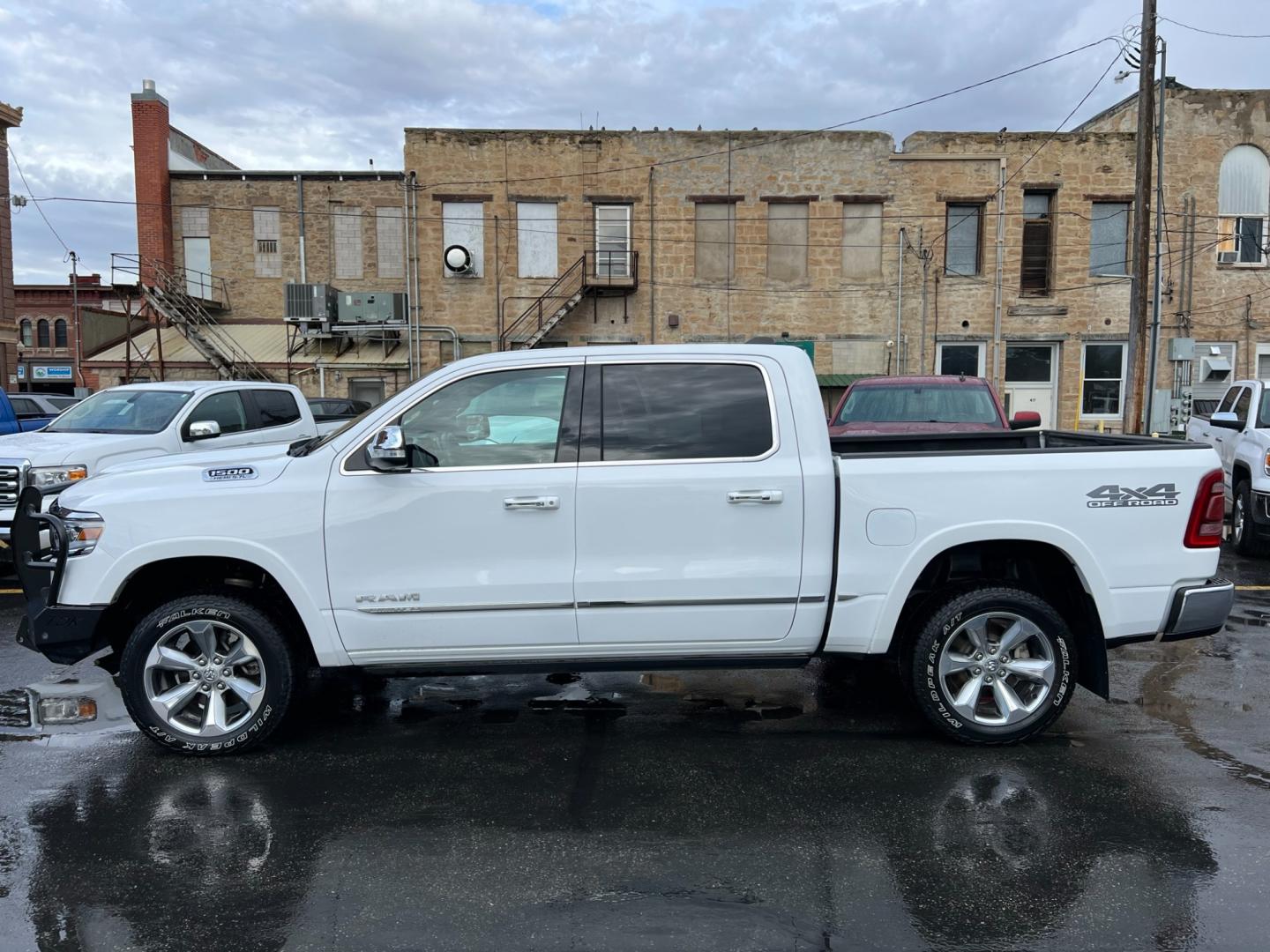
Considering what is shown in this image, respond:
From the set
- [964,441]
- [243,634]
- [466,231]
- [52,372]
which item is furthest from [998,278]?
[52,372]

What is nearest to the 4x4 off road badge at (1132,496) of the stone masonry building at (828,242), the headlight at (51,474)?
the headlight at (51,474)

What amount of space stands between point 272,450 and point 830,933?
3619 millimetres

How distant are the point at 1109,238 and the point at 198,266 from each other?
26.5 meters

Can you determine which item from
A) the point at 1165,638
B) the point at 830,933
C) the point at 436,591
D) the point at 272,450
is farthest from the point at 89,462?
the point at 1165,638

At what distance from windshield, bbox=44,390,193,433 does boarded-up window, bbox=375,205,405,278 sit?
17723 mm

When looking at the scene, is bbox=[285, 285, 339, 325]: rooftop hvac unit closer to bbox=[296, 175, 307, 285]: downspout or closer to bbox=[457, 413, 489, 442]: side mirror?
bbox=[296, 175, 307, 285]: downspout

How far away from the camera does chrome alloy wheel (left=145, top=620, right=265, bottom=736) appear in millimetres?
4418

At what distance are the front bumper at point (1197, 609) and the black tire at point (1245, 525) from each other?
6275mm

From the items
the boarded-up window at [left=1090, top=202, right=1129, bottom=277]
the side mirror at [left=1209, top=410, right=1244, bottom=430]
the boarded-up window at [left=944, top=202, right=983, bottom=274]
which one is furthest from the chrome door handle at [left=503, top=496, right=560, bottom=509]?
the boarded-up window at [left=1090, top=202, right=1129, bottom=277]

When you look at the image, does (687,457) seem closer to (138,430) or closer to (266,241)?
(138,430)

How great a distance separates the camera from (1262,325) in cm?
2589

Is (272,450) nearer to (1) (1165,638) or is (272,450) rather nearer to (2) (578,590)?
(2) (578,590)

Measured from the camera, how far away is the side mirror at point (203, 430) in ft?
29.5

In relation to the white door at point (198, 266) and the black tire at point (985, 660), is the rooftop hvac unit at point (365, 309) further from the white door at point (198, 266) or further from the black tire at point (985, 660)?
the black tire at point (985, 660)
